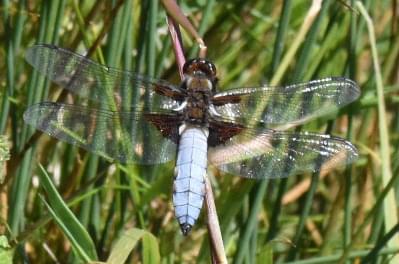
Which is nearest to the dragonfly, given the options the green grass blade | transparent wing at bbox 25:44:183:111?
transparent wing at bbox 25:44:183:111

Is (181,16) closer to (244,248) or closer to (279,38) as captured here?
(279,38)

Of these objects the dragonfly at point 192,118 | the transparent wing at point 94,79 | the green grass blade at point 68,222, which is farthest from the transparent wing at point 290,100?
the green grass blade at point 68,222

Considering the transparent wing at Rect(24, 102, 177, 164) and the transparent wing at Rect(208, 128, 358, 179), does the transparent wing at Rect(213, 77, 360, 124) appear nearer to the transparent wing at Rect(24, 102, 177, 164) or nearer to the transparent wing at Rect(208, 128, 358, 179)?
the transparent wing at Rect(208, 128, 358, 179)

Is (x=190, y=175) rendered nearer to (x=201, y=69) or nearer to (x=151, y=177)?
(x=201, y=69)

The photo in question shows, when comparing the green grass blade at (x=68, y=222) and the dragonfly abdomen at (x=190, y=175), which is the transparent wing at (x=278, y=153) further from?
the green grass blade at (x=68, y=222)

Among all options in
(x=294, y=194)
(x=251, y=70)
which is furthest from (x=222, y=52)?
(x=294, y=194)

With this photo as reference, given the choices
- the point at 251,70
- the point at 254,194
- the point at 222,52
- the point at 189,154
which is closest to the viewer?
the point at 189,154
